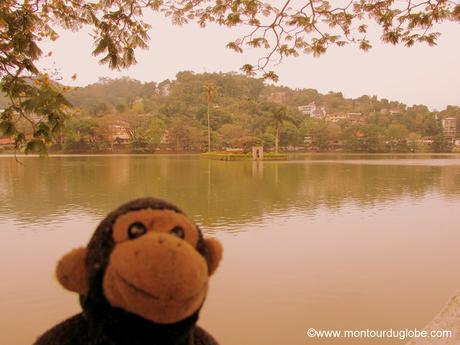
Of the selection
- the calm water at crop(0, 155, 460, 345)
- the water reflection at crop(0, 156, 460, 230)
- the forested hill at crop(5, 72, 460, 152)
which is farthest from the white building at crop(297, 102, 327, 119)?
the calm water at crop(0, 155, 460, 345)

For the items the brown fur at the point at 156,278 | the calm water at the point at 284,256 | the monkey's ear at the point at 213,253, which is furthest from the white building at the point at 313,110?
the brown fur at the point at 156,278

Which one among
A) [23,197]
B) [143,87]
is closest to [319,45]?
[23,197]

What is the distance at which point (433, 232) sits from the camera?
834cm

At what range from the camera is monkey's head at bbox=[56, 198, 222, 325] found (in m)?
0.95

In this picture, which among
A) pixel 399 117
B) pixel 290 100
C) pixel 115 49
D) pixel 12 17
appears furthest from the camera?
pixel 290 100

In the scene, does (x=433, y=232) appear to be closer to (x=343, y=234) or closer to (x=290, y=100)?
(x=343, y=234)

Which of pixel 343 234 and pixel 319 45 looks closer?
pixel 319 45

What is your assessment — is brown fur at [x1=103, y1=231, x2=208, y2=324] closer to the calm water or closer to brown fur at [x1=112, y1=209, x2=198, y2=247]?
brown fur at [x1=112, y1=209, x2=198, y2=247]

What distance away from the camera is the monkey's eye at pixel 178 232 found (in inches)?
42.5

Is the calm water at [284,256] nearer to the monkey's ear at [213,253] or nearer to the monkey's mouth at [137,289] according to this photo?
the monkey's mouth at [137,289]

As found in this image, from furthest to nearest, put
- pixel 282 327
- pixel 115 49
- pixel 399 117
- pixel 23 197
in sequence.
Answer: pixel 399 117 → pixel 23 197 → pixel 282 327 → pixel 115 49

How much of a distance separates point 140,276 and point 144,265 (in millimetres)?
27

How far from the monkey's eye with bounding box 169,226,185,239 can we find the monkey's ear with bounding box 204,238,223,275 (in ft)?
0.33

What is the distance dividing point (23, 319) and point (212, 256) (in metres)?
3.85
